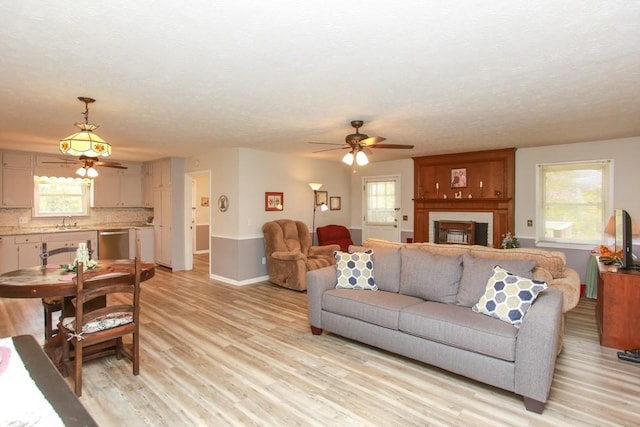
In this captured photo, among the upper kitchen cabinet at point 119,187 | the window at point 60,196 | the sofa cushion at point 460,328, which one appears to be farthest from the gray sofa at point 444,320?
the window at point 60,196

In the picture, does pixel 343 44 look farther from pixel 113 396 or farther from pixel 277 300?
pixel 277 300

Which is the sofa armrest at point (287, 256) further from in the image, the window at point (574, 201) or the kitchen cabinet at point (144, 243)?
the window at point (574, 201)

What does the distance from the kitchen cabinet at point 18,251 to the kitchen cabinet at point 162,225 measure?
1.97 meters

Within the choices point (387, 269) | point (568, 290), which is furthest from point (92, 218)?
point (568, 290)

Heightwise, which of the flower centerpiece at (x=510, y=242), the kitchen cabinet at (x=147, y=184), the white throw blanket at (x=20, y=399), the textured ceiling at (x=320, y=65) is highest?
the textured ceiling at (x=320, y=65)

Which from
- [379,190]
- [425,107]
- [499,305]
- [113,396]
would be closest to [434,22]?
[425,107]

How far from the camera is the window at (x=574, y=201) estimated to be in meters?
5.25

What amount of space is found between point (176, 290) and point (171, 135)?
2481mm

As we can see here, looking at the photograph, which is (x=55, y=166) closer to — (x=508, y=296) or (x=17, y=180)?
(x=17, y=180)

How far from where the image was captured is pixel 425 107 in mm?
3455

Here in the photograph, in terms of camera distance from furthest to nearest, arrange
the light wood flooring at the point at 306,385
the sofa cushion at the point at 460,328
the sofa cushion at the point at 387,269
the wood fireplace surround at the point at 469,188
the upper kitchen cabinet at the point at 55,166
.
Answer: the upper kitchen cabinet at the point at 55,166 < the wood fireplace surround at the point at 469,188 < the sofa cushion at the point at 387,269 < the sofa cushion at the point at 460,328 < the light wood flooring at the point at 306,385

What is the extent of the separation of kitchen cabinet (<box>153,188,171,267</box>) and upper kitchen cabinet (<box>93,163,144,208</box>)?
0.62 m

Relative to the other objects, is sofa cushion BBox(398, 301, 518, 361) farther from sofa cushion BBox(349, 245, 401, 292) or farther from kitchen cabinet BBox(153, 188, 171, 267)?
kitchen cabinet BBox(153, 188, 171, 267)

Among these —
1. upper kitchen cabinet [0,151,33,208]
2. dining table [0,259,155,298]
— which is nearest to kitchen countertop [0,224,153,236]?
upper kitchen cabinet [0,151,33,208]
